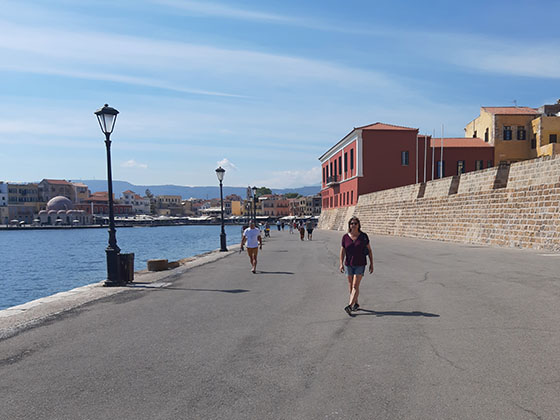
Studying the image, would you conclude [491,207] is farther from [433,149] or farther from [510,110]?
[510,110]

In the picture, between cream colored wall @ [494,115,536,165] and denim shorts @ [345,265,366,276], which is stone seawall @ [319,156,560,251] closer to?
denim shorts @ [345,265,366,276]

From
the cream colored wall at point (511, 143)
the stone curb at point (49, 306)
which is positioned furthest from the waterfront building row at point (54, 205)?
the stone curb at point (49, 306)

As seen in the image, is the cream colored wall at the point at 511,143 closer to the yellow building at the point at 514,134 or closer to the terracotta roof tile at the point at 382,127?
the yellow building at the point at 514,134

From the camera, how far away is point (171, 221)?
166875 millimetres

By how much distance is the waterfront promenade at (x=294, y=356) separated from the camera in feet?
13.0

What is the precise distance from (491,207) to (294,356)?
20.6 m

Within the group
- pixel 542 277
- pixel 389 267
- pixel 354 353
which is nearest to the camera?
pixel 354 353

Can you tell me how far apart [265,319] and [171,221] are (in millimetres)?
164979

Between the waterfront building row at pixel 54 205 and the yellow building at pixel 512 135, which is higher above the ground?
the yellow building at pixel 512 135

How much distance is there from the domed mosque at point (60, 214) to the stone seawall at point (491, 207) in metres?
123

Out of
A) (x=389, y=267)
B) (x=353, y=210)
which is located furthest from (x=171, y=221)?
(x=389, y=267)

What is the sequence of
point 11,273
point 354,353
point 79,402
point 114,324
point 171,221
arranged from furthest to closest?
1. point 171,221
2. point 11,273
3. point 114,324
4. point 354,353
5. point 79,402

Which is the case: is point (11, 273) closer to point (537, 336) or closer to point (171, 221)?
point (537, 336)

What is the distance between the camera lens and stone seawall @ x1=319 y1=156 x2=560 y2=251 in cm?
1834
